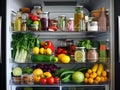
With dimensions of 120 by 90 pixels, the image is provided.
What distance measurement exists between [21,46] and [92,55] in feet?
2.07

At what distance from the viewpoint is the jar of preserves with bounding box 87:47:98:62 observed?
2.17 metres

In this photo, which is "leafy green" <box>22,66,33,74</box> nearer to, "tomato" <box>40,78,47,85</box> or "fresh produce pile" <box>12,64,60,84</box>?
"fresh produce pile" <box>12,64,60,84</box>

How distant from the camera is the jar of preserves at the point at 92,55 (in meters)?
2.17

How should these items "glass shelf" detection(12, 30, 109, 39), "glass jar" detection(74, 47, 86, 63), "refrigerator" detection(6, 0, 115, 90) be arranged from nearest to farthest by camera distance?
"refrigerator" detection(6, 0, 115, 90), "glass jar" detection(74, 47, 86, 63), "glass shelf" detection(12, 30, 109, 39)

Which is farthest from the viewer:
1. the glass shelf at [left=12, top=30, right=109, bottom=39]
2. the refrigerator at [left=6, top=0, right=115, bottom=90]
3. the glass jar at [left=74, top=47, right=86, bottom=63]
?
the glass shelf at [left=12, top=30, right=109, bottom=39]

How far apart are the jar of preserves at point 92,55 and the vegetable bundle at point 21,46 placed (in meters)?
0.51

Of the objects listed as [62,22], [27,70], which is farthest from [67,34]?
[27,70]

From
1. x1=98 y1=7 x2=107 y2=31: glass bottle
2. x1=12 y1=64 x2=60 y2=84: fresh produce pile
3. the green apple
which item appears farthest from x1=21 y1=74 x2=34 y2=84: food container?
x1=98 y1=7 x2=107 y2=31: glass bottle

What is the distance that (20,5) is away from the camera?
2.41 meters

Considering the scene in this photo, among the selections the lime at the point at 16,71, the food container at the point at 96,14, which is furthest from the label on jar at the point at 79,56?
the lime at the point at 16,71

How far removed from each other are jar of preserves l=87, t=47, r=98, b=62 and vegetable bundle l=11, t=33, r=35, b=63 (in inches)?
20.2

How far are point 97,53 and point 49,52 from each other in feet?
1.39

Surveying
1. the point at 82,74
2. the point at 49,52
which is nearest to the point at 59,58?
the point at 49,52

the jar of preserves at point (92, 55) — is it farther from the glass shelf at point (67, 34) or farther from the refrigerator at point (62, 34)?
the glass shelf at point (67, 34)
